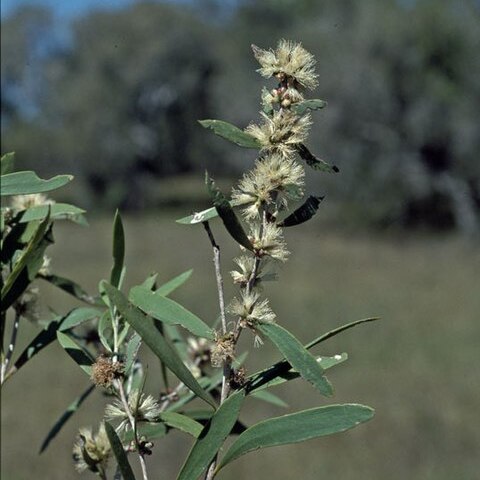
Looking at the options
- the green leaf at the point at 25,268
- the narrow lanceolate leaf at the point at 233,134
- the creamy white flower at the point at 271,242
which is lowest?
the green leaf at the point at 25,268

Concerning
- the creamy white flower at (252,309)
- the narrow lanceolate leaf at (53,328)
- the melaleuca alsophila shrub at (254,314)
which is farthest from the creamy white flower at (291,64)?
the narrow lanceolate leaf at (53,328)

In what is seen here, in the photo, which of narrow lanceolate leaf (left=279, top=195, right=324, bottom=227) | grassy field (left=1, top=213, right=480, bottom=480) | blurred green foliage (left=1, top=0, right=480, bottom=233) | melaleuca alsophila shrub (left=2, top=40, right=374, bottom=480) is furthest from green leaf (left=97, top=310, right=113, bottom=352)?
blurred green foliage (left=1, top=0, right=480, bottom=233)

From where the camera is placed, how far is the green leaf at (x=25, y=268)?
1.61 feet

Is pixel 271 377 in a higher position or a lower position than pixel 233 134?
lower

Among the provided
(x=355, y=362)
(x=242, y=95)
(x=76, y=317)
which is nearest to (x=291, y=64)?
(x=76, y=317)

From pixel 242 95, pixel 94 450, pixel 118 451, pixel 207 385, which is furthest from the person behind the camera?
pixel 242 95

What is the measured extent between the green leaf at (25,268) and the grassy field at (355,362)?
11.2 feet

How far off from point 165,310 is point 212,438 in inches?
2.8

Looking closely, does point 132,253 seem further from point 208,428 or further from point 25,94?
point 208,428

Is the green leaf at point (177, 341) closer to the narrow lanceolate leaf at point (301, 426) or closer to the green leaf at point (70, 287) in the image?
the green leaf at point (70, 287)

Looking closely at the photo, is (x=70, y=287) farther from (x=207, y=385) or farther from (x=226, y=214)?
(x=226, y=214)

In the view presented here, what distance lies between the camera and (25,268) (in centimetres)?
51

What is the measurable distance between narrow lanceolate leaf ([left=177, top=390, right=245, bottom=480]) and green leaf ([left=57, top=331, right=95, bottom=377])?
80 mm

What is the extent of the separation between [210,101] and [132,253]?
7.27 meters
